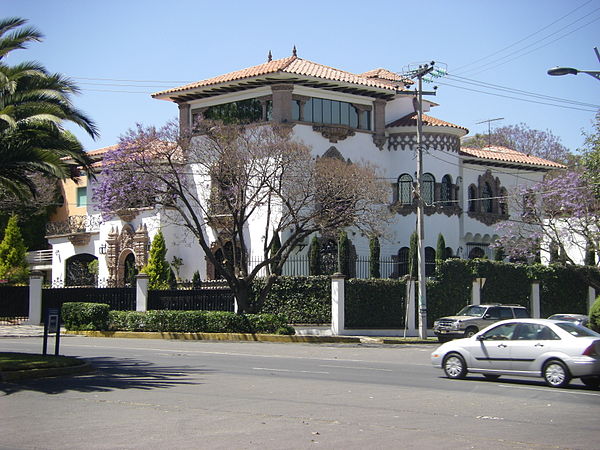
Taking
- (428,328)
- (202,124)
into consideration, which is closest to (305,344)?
(428,328)

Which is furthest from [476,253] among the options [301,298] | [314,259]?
[301,298]

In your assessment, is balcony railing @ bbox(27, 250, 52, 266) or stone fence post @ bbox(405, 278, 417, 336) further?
balcony railing @ bbox(27, 250, 52, 266)

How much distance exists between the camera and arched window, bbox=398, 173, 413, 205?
4547 cm

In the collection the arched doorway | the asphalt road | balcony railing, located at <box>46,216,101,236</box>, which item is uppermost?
balcony railing, located at <box>46,216,101,236</box>

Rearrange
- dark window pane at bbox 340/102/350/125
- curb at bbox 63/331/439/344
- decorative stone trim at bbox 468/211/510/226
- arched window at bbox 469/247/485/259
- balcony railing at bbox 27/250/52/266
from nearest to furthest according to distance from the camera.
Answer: curb at bbox 63/331/439/344
dark window pane at bbox 340/102/350/125
arched window at bbox 469/247/485/259
decorative stone trim at bbox 468/211/510/226
balcony railing at bbox 27/250/52/266

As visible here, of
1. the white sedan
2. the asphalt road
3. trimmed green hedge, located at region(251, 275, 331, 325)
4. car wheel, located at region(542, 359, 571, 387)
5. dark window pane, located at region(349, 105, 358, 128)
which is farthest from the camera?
dark window pane, located at region(349, 105, 358, 128)

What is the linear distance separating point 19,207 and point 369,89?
73.6ft

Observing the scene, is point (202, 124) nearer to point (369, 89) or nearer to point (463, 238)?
point (369, 89)

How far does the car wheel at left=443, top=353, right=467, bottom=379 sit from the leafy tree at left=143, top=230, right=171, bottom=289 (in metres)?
26.5

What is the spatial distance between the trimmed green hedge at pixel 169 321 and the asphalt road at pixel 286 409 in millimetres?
11046

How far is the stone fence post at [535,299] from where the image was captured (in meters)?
41.7

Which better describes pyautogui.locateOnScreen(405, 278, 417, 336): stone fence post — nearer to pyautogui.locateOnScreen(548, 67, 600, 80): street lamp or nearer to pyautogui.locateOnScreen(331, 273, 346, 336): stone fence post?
pyautogui.locateOnScreen(331, 273, 346, 336): stone fence post

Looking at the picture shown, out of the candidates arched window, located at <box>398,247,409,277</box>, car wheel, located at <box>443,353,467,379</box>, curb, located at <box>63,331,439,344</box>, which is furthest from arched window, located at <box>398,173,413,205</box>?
car wheel, located at <box>443,353,467,379</box>

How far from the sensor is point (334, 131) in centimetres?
4244
